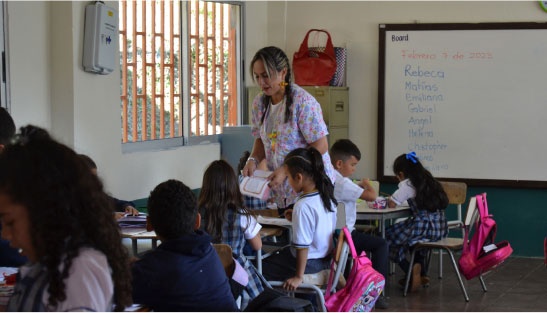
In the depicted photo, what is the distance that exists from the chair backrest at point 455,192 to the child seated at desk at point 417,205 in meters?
0.47

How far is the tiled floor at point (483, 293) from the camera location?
470 cm

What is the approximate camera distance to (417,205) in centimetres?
494

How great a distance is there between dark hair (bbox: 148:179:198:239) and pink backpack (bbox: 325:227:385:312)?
1.24 m

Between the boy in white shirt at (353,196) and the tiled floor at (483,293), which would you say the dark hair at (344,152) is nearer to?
the boy in white shirt at (353,196)

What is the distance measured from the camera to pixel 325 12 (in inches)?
254

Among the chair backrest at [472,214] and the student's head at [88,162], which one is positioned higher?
the student's head at [88,162]

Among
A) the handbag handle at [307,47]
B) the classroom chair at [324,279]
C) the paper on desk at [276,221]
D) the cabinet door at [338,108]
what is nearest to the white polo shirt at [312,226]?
the classroom chair at [324,279]

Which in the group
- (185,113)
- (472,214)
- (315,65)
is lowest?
(472,214)

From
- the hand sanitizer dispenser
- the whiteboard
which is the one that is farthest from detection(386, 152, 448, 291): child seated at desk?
the hand sanitizer dispenser

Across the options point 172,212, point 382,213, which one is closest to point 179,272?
point 172,212

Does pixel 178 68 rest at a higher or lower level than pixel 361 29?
lower

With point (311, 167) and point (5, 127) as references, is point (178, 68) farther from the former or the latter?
point (5, 127)

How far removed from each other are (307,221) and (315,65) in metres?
2.77

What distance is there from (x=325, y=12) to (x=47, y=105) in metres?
2.99
